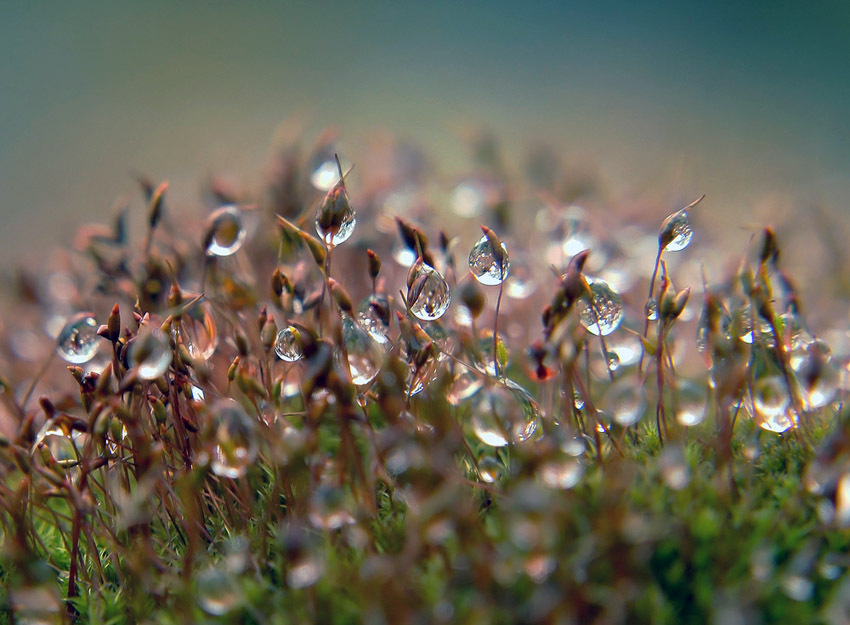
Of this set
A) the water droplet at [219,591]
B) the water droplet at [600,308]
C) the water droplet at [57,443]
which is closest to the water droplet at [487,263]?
the water droplet at [600,308]

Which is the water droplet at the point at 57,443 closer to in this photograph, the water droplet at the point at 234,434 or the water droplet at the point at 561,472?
the water droplet at the point at 234,434

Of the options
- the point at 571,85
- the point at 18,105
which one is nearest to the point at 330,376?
the point at 571,85

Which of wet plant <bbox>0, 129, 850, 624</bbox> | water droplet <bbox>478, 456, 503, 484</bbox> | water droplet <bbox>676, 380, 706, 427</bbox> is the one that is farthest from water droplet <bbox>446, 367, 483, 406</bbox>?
water droplet <bbox>676, 380, 706, 427</bbox>

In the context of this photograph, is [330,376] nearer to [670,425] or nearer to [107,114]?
[670,425]

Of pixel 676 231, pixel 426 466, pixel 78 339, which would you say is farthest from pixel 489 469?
pixel 78 339

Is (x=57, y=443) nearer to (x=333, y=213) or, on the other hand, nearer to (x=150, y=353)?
(x=150, y=353)
